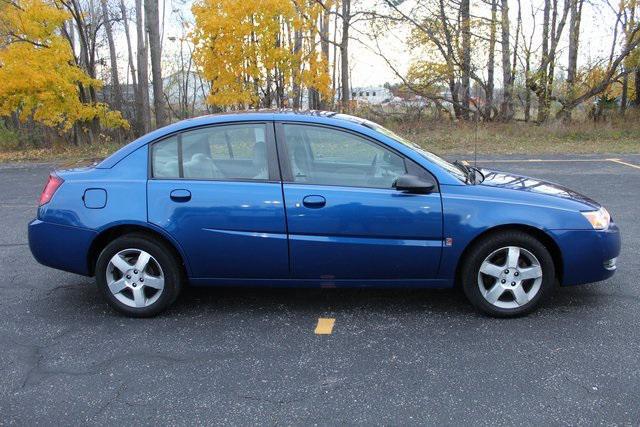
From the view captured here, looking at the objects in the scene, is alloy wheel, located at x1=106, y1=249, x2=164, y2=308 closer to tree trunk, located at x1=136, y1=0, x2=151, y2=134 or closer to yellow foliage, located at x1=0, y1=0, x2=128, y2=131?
yellow foliage, located at x1=0, y1=0, x2=128, y2=131

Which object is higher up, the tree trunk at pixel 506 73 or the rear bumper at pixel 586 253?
the tree trunk at pixel 506 73

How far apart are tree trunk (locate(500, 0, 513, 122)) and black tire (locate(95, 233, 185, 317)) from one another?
1796cm

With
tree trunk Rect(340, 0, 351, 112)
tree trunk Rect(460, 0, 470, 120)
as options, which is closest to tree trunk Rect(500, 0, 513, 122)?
tree trunk Rect(460, 0, 470, 120)

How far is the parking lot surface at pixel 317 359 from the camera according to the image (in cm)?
283

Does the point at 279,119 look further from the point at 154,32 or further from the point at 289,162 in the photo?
the point at 154,32

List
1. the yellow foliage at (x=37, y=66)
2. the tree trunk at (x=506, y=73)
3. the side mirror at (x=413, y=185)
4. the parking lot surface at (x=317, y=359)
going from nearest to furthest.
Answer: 1. the parking lot surface at (x=317, y=359)
2. the side mirror at (x=413, y=185)
3. the yellow foliage at (x=37, y=66)
4. the tree trunk at (x=506, y=73)

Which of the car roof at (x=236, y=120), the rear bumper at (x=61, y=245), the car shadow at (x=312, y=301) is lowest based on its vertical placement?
the car shadow at (x=312, y=301)

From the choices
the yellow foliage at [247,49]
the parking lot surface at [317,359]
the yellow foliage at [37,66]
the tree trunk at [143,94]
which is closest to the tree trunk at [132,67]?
the tree trunk at [143,94]

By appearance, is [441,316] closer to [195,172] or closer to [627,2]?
[195,172]

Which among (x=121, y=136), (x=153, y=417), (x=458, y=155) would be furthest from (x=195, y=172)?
(x=121, y=136)

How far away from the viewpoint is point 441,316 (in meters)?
3.94

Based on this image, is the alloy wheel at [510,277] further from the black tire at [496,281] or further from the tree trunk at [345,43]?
the tree trunk at [345,43]

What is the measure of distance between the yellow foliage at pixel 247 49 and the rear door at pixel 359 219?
11478mm

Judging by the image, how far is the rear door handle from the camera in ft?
12.5
